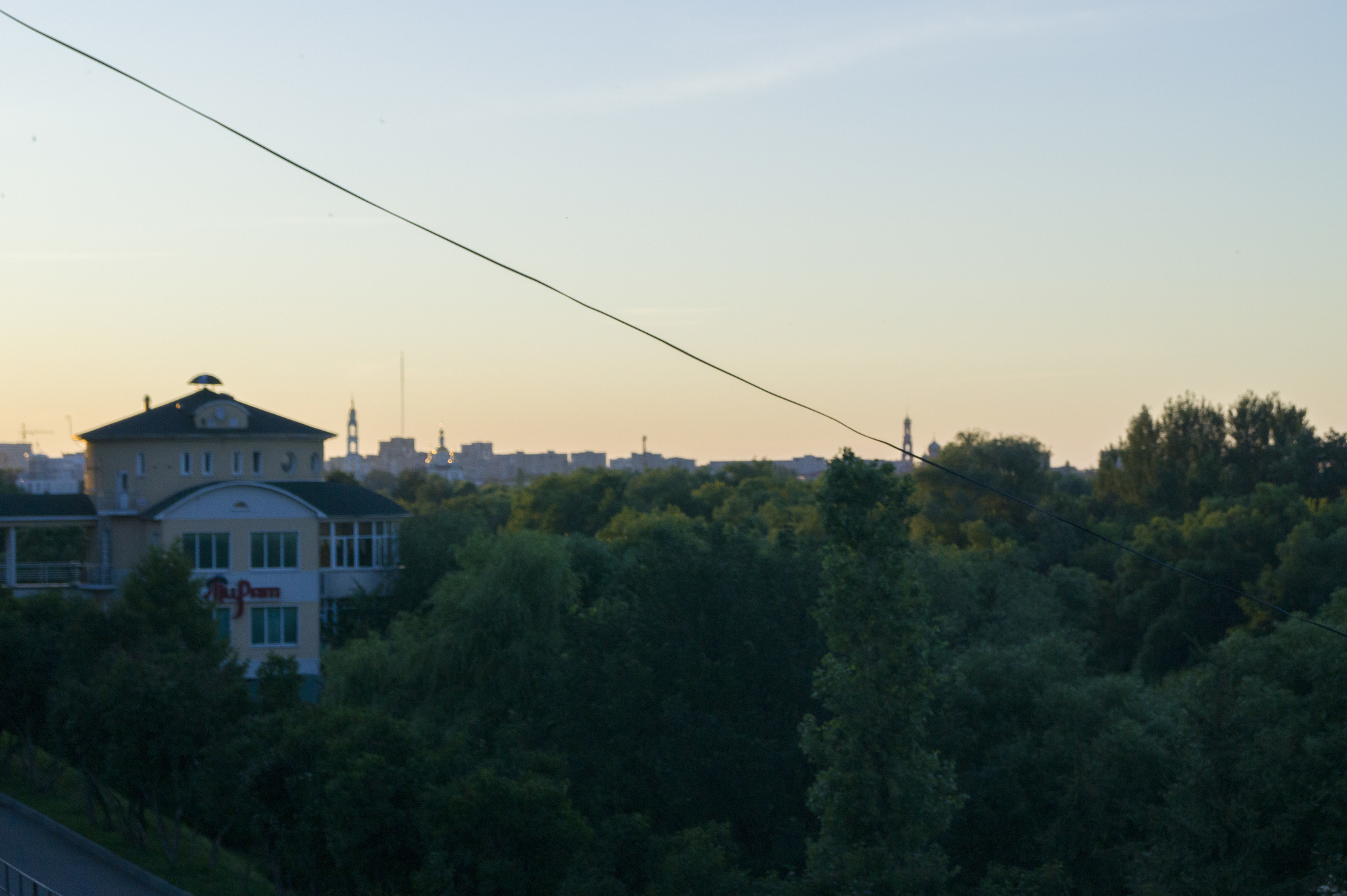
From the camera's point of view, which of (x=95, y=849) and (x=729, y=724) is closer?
(x=95, y=849)

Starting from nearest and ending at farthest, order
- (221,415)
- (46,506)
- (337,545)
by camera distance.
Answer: (46,506)
(337,545)
(221,415)

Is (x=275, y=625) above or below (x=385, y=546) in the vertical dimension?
below

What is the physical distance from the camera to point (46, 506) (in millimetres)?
45625

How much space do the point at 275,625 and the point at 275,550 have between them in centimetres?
281

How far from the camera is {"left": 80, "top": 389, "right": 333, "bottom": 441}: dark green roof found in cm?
4656

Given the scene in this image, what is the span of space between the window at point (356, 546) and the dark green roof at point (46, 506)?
29.6ft

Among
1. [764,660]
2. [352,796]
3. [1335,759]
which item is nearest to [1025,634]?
[764,660]

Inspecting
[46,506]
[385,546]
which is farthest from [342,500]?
[46,506]

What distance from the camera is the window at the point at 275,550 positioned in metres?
43.8

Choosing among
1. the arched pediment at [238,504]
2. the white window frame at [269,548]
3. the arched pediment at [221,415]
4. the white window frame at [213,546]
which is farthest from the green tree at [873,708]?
the arched pediment at [221,415]

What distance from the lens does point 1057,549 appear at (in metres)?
62.9

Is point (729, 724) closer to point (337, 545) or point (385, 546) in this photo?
point (337, 545)

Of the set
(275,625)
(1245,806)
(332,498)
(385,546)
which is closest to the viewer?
(1245,806)

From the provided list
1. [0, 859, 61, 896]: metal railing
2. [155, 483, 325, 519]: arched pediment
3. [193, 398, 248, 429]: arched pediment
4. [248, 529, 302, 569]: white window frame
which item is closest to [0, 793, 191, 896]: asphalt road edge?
[0, 859, 61, 896]: metal railing
